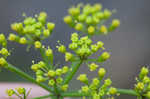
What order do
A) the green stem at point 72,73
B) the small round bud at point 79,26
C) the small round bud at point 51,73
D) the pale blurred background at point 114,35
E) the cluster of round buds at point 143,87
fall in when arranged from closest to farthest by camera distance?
the small round bud at point 51,73 < the cluster of round buds at point 143,87 < the green stem at point 72,73 < the small round bud at point 79,26 < the pale blurred background at point 114,35

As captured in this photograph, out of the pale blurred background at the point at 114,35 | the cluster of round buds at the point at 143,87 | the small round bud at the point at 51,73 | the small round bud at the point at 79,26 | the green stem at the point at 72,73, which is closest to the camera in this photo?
the small round bud at the point at 51,73

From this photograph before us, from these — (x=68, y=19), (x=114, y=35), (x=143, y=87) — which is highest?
(x=114, y=35)

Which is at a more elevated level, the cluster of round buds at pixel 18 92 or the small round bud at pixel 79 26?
the small round bud at pixel 79 26

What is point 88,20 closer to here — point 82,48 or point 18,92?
point 82,48

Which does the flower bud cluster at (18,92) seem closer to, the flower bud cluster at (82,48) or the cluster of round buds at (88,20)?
the flower bud cluster at (82,48)

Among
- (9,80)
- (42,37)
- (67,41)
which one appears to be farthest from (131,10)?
(42,37)

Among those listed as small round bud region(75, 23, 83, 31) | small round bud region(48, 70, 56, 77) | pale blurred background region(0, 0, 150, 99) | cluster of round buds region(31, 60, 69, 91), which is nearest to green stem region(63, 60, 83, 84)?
cluster of round buds region(31, 60, 69, 91)

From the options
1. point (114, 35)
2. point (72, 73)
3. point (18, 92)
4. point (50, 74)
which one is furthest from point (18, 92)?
point (114, 35)

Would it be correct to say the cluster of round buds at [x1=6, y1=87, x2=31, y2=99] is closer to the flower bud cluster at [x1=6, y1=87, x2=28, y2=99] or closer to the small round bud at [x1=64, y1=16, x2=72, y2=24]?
the flower bud cluster at [x1=6, y1=87, x2=28, y2=99]

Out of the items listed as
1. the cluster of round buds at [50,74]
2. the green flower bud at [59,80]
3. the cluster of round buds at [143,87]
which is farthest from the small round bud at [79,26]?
the cluster of round buds at [143,87]
